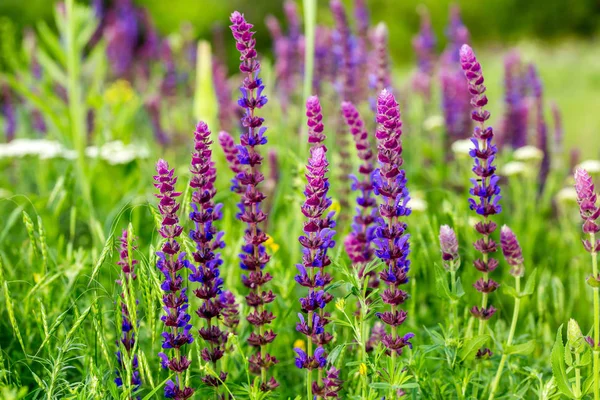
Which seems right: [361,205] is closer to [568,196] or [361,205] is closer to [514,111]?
[568,196]

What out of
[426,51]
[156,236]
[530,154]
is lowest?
[156,236]

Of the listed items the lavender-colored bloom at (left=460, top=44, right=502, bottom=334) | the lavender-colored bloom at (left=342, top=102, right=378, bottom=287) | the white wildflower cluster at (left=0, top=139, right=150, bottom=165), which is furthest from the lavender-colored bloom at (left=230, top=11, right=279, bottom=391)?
the white wildflower cluster at (left=0, top=139, right=150, bottom=165)

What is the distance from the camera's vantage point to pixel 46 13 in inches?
516

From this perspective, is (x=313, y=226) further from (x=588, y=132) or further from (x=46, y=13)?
(x=46, y=13)

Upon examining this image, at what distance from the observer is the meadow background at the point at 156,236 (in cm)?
190

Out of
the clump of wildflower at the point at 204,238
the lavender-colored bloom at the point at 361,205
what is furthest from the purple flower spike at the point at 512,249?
the clump of wildflower at the point at 204,238

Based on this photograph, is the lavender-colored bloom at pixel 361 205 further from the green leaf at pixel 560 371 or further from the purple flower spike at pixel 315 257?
the green leaf at pixel 560 371

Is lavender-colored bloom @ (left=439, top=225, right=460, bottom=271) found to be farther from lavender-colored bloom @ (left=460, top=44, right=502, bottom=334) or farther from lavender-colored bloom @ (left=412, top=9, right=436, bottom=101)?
lavender-colored bloom @ (left=412, top=9, right=436, bottom=101)

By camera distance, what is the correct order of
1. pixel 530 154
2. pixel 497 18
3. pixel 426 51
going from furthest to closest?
pixel 497 18
pixel 426 51
pixel 530 154

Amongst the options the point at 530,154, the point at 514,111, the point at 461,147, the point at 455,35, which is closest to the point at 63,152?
the point at 461,147

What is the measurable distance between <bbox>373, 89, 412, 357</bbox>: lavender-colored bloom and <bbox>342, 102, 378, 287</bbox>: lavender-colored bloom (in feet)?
1.54

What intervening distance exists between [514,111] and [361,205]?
278 cm

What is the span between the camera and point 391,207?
1.73 metres

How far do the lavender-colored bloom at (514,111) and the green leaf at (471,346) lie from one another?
124 inches
